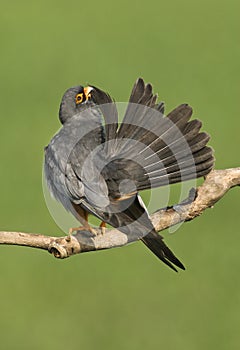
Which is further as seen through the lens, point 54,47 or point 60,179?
point 54,47

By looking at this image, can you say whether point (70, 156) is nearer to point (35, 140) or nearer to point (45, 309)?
point (45, 309)

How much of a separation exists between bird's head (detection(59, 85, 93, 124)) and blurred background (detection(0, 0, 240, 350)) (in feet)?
10.9

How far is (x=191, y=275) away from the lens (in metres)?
10.0

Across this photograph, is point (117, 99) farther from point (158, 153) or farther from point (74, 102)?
point (158, 153)

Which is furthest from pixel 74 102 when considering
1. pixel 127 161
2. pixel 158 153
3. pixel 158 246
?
pixel 158 246

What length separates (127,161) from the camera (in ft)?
19.5

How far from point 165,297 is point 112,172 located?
13.5ft

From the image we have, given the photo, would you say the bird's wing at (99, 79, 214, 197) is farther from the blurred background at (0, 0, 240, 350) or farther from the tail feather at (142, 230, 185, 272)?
the blurred background at (0, 0, 240, 350)

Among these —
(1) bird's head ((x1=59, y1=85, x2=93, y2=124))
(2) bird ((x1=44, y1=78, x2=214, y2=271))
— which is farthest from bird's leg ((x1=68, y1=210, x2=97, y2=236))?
(1) bird's head ((x1=59, y1=85, x2=93, y2=124))

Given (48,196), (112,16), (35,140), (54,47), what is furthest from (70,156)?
(112,16)

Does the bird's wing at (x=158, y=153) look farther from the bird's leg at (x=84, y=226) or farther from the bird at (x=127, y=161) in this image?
the bird's leg at (x=84, y=226)

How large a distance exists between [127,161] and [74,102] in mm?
843

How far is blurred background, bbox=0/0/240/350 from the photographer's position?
947 centimetres

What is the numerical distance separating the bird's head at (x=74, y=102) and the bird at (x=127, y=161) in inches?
3.5
